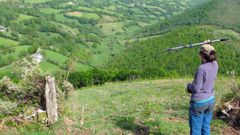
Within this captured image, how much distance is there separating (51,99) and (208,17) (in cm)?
16837

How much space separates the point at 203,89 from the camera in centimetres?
837

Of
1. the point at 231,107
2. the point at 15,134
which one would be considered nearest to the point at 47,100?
the point at 15,134

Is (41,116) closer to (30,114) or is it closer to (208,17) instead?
(30,114)

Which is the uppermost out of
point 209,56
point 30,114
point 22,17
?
point 209,56

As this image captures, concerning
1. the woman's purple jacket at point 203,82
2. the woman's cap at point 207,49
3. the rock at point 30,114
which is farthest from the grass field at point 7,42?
the woman's cap at point 207,49

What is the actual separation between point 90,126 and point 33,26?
150928mm

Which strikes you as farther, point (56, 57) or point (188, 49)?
point (188, 49)

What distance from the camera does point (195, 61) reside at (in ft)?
314

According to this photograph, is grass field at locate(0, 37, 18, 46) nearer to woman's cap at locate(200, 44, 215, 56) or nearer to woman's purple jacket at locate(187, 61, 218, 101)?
woman's purple jacket at locate(187, 61, 218, 101)

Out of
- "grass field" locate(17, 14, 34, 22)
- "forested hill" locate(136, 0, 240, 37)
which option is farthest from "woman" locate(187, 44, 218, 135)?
"grass field" locate(17, 14, 34, 22)

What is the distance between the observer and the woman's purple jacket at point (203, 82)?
8172 millimetres

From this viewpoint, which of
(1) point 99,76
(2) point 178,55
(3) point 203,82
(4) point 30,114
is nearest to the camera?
(3) point 203,82

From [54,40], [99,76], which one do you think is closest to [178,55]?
[54,40]

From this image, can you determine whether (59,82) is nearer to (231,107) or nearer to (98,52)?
(231,107)
